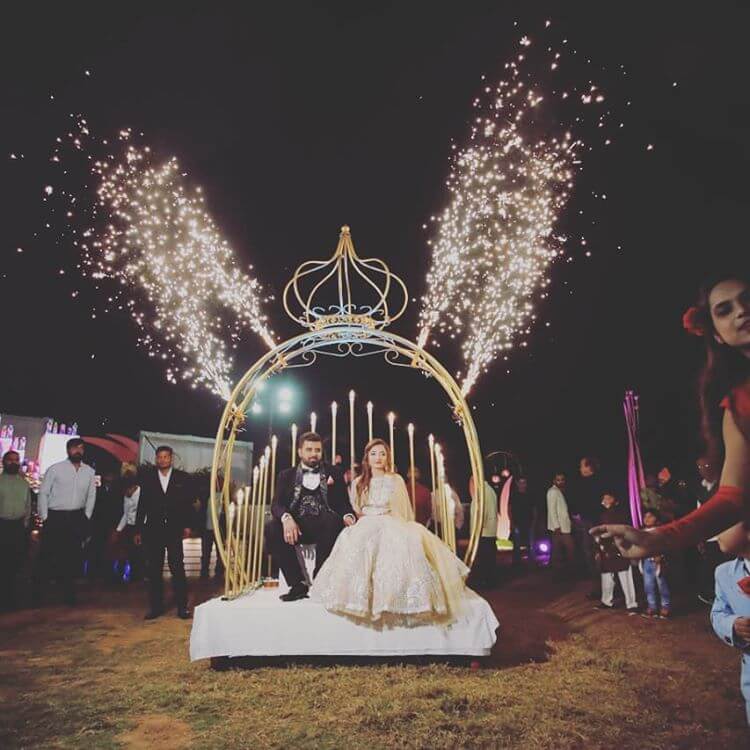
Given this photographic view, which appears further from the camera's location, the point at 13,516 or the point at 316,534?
the point at 13,516

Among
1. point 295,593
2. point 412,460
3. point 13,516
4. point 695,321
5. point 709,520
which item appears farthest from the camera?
point 13,516

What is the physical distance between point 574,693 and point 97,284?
10941mm

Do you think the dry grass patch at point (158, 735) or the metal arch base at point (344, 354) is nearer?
the dry grass patch at point (158, 735)

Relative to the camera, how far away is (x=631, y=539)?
1.44 metres

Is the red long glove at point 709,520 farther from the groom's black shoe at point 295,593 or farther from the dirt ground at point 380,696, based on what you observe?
the groom's black shoe at point 295,593

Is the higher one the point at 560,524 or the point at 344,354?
the point at 344,354

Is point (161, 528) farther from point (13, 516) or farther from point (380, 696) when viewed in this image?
point (380, 696)

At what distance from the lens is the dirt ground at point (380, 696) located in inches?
126

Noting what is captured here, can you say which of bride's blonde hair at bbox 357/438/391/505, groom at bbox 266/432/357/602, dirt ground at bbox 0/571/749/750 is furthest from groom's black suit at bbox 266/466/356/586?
dirt ground at bbox 0/571/749/750

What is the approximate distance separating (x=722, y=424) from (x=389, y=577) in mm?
3373

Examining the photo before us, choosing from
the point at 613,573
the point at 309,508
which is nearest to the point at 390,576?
the point at 309,508

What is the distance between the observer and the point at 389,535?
482cm

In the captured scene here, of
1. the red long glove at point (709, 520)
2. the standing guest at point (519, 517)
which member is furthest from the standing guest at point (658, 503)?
the red long glove at point (709, 520)

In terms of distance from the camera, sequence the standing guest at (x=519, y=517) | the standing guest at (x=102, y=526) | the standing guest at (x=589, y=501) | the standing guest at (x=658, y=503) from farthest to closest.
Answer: the standing guest at (x=519, y=517) < the standing guest at (x=102, y=526) < the standing guest at (x=589, y=501) < the standing guest at (x=658, y=503)
